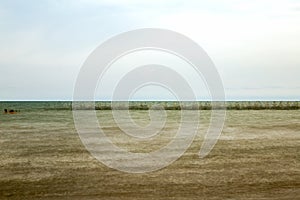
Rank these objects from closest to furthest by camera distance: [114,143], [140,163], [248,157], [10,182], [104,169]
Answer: [10,182], [104,169], [140,163], [248,157], [114,143]

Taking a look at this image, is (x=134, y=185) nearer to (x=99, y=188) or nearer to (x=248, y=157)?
(x=99, y=188)

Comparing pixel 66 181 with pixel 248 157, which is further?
pixel 248 157

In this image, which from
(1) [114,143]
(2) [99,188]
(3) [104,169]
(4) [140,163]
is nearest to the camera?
(2) [99,188]

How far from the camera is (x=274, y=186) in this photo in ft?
50.1

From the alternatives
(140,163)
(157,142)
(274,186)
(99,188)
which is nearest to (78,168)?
(140,163)

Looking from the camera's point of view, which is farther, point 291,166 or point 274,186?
point 291,166

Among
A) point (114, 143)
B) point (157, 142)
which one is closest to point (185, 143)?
point (157, 142)

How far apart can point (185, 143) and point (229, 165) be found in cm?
1022

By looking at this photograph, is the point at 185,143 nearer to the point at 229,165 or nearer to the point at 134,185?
the point at 229,165

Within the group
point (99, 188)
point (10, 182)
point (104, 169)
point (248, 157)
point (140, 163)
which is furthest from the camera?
point (248, 157)

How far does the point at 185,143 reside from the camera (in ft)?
99.1

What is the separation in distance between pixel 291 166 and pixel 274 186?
496 centimetres

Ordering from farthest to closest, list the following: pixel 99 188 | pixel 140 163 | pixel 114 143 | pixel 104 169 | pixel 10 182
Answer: pixel 114 143 < pixel 140 163 < pixel 104 169 < pixel 10 182 < pixel 99 188

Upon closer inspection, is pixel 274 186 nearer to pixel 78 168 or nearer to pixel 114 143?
pixel 78 168
